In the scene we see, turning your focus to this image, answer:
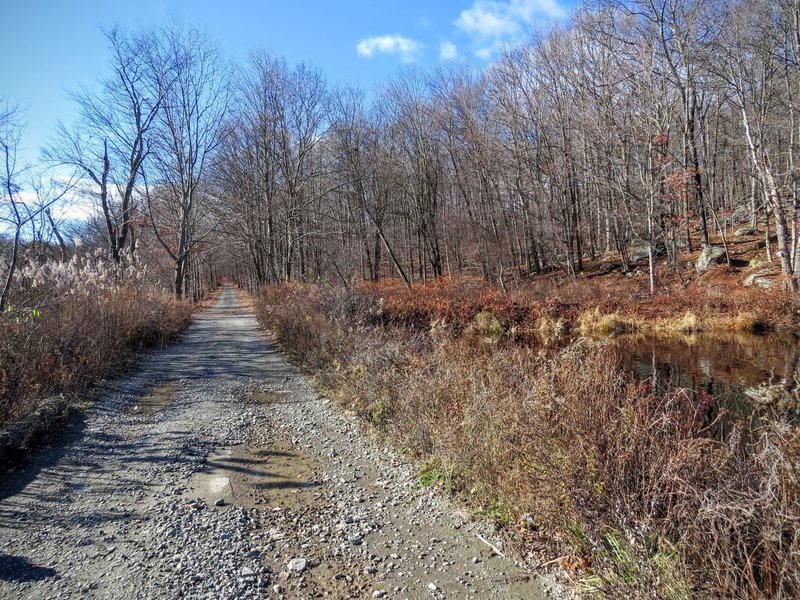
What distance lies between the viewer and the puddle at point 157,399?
23.6 feet

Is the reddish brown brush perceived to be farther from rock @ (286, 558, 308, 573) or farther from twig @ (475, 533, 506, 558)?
twig @ (475, 533, 506, 558)

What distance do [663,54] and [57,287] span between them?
907 inches

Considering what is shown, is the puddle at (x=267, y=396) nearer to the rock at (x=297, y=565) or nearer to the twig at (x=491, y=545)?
the rock at (x=297, y=565)

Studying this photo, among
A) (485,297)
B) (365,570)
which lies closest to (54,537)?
(365,570)

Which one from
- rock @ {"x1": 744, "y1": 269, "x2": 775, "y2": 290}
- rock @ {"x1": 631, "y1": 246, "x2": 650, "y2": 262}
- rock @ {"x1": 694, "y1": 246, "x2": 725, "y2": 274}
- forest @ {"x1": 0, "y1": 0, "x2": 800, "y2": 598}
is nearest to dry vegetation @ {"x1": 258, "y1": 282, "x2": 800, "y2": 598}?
forest @ {"x1": 0, "y1": 0, "x2": 800, "y2": 598}

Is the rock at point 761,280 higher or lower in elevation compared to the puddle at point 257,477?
higher

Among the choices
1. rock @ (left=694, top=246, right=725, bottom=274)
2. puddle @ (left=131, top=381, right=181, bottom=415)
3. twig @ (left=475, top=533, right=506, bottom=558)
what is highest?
rock @ (left=694, top=246, right=725, bottom=274)

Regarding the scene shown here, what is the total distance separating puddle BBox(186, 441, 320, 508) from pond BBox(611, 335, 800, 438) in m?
5.71

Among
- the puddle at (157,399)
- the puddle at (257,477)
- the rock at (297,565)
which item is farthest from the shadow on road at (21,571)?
the puddle at (157,399)

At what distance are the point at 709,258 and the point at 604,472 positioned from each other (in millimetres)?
24047

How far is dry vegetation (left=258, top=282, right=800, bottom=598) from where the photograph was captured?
2426mm

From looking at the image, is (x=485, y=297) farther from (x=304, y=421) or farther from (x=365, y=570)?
(x=365, y=570)

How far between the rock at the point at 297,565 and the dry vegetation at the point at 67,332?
4.24m

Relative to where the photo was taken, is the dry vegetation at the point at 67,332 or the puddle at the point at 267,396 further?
the puddle at the point at 267,396
